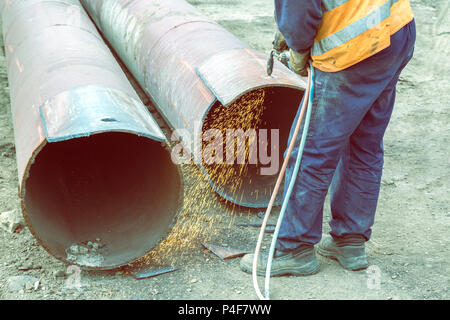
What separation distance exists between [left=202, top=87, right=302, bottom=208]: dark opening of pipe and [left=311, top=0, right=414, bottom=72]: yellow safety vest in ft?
3.83

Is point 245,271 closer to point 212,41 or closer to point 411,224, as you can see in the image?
point 411,224

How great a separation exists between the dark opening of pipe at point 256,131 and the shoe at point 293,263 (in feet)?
2.26

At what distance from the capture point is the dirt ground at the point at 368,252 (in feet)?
8.25

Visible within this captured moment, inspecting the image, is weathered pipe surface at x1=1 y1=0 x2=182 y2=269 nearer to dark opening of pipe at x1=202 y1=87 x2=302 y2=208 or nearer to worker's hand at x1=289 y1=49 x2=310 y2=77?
dark opening of pipe at x1=202 y1=87 x2=302 y2=208

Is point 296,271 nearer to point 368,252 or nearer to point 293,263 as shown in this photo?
point 293,263

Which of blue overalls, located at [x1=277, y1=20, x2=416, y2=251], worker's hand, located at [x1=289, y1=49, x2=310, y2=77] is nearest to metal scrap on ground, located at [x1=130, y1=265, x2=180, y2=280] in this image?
blue overalls, located at [x1=277, y1=20, x2=416, y2=251]

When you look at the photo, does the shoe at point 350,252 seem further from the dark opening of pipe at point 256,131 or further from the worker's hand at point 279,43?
the worker's hand at point 279,43

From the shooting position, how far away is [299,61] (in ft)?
7.86

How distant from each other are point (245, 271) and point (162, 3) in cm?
247

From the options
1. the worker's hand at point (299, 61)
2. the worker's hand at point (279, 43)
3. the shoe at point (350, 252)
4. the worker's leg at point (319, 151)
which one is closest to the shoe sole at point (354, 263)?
the shoe at point (350, 252)

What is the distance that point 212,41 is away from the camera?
3.43 meters

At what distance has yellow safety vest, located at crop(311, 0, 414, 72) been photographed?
2154 mm

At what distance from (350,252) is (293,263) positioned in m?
0.34

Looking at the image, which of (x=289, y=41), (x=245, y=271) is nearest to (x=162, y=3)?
(x=289, y=41)
